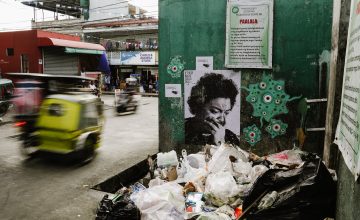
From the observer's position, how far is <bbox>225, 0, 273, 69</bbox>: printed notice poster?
5.77 meters

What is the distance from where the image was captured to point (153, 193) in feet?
13.7

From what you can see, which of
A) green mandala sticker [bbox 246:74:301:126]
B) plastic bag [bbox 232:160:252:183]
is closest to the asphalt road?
plastic bag [bbox 232:160:252:183]

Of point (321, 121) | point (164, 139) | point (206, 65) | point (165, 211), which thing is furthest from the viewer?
point (164, 139)

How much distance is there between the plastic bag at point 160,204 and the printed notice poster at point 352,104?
2054 mm

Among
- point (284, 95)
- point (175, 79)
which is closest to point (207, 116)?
point (175, 79)

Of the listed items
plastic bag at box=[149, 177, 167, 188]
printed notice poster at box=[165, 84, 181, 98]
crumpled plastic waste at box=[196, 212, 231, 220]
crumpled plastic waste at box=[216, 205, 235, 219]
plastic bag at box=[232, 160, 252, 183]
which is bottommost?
plastic bag at box=[149, 177, 167, 188]

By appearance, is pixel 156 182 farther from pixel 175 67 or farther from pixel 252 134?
pixel 175 67

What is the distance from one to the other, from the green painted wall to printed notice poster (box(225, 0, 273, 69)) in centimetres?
12

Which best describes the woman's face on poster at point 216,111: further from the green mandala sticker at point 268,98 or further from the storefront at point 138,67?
the storefront at point 138,67

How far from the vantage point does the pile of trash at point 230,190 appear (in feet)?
10.3

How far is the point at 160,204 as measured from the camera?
157 inches

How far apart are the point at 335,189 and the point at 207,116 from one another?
3.38 metres

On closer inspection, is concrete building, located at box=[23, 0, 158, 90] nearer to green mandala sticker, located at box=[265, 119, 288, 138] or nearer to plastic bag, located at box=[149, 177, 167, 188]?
green mandala sticker, located at box=[265, 119, 288, 138]

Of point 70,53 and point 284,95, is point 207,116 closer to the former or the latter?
point 284,95
